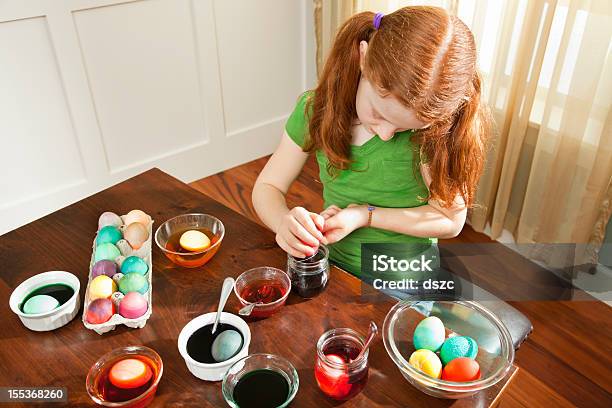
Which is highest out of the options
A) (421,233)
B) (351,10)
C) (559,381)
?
(351,10)

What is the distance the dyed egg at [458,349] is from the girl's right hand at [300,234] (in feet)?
1.00

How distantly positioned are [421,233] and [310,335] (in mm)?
461

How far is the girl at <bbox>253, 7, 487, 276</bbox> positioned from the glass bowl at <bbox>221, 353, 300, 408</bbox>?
9.5 inches

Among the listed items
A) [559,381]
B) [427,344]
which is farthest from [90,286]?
[559,381]

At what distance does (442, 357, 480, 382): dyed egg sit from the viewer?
2.78 ft

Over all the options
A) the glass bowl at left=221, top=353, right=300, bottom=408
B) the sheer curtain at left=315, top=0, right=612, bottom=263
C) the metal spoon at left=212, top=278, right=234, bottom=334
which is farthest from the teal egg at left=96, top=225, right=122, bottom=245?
the sheer curtain at left=315, top=0, right=612, bottom=263

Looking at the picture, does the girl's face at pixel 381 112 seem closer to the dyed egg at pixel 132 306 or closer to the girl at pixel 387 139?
the girl at pixel 387 139

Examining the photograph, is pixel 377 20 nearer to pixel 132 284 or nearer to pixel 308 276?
pixel 308 276

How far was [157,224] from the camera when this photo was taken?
1.22 meters

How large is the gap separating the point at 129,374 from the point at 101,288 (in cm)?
19

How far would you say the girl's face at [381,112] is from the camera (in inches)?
39.8

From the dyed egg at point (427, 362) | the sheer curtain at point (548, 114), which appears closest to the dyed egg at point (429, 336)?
the dyed egg at point (427, 362)

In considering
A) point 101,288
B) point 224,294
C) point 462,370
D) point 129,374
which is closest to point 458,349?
point 462,370

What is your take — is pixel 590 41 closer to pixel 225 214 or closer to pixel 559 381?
pixel 559 381
